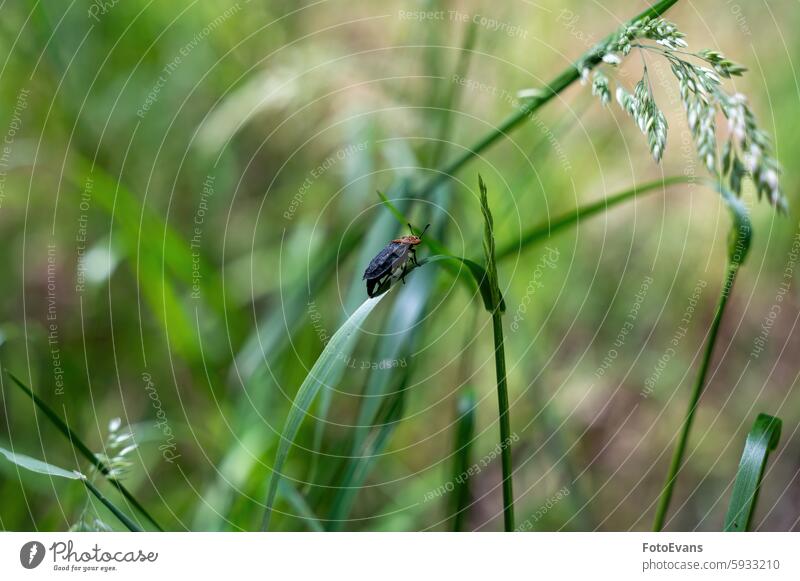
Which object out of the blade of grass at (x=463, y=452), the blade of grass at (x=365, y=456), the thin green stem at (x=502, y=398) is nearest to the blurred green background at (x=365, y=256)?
the blade of grass at (x=365, y=456)

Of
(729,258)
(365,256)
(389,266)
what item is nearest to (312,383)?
(389,266)

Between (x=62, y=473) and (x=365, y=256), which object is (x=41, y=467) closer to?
(x=62, y=473)

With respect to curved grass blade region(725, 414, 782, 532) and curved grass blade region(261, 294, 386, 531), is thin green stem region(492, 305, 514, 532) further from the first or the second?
curved grass blade region(725, 414, 782, 532)

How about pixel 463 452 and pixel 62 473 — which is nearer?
pixel 62 473

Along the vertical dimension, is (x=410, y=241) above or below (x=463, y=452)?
above

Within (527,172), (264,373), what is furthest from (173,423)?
(527,172)

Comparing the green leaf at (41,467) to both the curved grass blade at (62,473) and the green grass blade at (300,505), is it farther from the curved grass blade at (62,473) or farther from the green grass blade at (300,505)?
the green grass blade at (300,505)

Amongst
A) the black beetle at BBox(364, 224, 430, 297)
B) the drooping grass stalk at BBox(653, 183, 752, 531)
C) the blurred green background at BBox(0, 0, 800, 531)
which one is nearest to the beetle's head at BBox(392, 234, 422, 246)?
the black beetle at BBox(364, 224, 430, 297)
